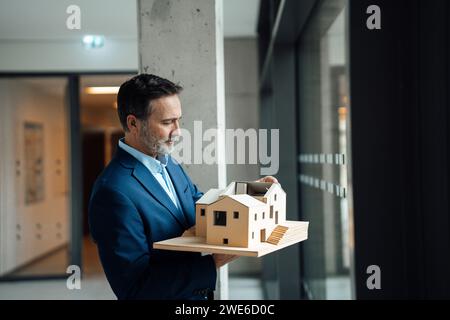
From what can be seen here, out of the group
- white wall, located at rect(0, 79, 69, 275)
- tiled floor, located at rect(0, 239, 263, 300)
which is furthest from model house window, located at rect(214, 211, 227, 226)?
white wall, located at rect(0, 79, 69, 275)

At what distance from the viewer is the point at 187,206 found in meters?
1.82

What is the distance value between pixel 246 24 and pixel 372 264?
4.44m

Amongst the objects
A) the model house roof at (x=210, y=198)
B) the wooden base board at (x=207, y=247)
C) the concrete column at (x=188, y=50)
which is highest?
the concrete column at (x=188, y=50)

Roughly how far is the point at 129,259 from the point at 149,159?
14.1 inches

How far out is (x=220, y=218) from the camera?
1.52 m

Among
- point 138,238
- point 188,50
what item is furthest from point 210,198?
point 188,50

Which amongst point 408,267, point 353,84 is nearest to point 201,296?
point 408,267

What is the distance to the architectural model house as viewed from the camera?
1.48 metres

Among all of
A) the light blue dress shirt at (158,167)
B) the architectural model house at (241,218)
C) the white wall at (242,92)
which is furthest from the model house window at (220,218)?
the white wall at (242,92)

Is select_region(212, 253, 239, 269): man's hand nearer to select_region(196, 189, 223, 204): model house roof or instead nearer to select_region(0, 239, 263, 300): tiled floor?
select_region(196, 189, 223, 204): model house roof

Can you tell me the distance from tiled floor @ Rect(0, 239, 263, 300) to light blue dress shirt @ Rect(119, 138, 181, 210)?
3.74 m

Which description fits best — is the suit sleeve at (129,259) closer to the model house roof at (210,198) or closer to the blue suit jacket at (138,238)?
the blue suit jacket at (138,238)

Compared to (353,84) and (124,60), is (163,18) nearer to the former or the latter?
(353,84)

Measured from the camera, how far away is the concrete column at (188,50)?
8.05 feet
